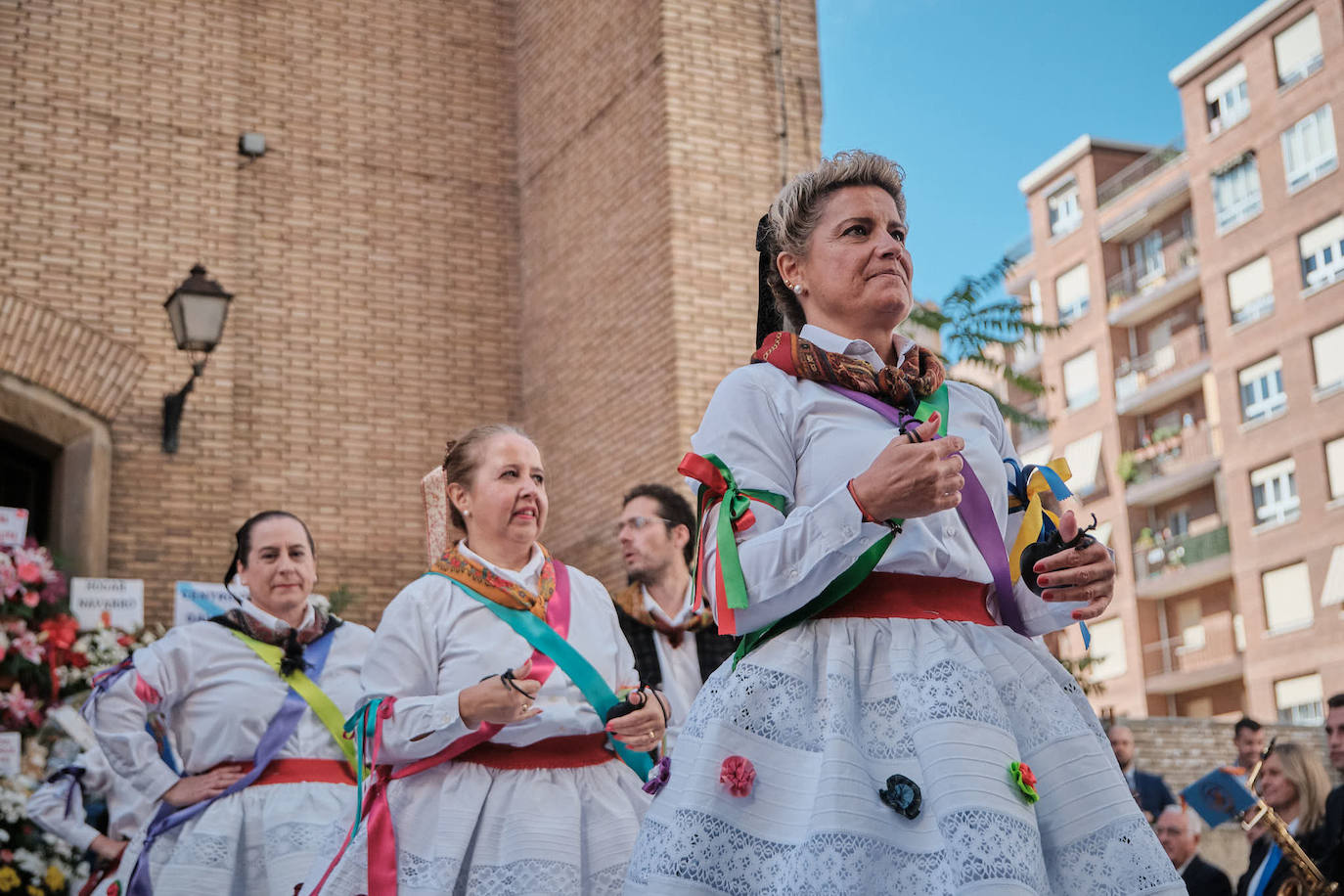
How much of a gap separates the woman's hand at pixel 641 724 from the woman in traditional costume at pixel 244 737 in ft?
5.41

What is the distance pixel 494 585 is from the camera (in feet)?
14.9

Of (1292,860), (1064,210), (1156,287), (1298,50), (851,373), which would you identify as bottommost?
(1292,860)

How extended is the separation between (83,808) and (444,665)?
12.7 ft

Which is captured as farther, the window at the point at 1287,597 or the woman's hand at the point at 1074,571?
the window at the point at 1287,597

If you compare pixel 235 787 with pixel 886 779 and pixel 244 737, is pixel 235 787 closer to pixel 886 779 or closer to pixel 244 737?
pixel 244 737

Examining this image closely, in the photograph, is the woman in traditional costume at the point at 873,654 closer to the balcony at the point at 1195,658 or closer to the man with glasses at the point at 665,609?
the man with glasses at the point at 665,609

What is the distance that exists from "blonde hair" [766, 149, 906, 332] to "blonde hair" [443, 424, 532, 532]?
66.5 inches

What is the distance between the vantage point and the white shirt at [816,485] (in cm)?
274

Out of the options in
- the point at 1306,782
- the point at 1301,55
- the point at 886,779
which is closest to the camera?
the point at 886,779

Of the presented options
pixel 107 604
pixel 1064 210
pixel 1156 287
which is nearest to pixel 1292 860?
pixel 107 604

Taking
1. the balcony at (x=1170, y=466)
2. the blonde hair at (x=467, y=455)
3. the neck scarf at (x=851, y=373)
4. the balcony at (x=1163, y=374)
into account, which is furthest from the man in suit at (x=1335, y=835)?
the balcony at (x=1163, y=374)

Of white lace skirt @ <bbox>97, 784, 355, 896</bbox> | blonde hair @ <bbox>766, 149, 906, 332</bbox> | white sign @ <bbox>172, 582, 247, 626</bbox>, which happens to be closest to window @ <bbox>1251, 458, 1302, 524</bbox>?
white sign @ <bbox>172, 582, 247, 626</bbox>

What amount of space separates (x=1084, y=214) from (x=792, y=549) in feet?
143

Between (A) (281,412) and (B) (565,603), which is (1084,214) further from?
(B) (565,603)
